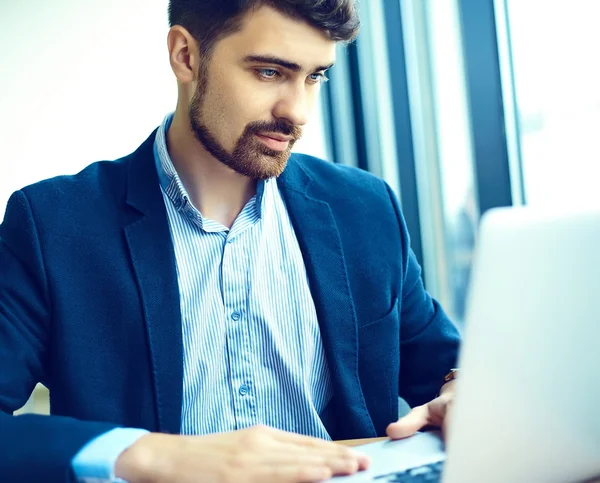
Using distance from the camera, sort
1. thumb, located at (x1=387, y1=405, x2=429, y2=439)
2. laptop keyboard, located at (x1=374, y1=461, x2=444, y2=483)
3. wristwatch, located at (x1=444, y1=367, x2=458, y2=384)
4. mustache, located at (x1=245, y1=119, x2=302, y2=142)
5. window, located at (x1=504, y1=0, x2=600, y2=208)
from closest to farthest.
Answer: laptop keyboard, located at (x1=374, y1=461, x2=444, y2=483)
thumb, located at (x1=387, y1=405, x2=429, y2=439)
wristwatch, located at (x1=444, y1=367, x2=458, y2=384)
mustache, located at (x1=245, y1=119, x2=302, y2=142)
window, located at (x1=504, y1=0, x2=600, y2=208)

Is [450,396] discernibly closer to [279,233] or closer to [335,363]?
[335,363]

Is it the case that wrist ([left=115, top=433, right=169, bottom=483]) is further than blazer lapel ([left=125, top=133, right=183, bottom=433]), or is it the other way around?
blazer lapel ([left=125, top=133, right=183, bottom=433])

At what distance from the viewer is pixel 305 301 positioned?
4.72ft

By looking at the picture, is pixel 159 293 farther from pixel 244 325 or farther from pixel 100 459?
pixel 100 459

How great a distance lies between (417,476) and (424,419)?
0.76ft

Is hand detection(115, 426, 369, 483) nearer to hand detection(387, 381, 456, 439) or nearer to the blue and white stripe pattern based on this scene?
hand detection(387, 381, 456, 439)

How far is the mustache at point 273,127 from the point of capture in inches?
56.7

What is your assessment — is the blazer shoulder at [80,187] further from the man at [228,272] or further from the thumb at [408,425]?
the thumb at [408,425]

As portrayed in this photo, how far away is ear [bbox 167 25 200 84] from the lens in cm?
151

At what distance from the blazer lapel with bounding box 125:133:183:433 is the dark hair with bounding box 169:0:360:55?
34 cm

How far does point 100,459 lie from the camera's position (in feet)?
2.83

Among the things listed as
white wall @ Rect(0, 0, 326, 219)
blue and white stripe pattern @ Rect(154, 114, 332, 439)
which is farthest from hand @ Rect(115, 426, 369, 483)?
white wall @ Rect(0, 0, 326, 219)

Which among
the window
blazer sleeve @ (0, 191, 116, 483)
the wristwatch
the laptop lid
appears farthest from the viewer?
the window

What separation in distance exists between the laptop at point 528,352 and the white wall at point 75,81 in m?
2.97
